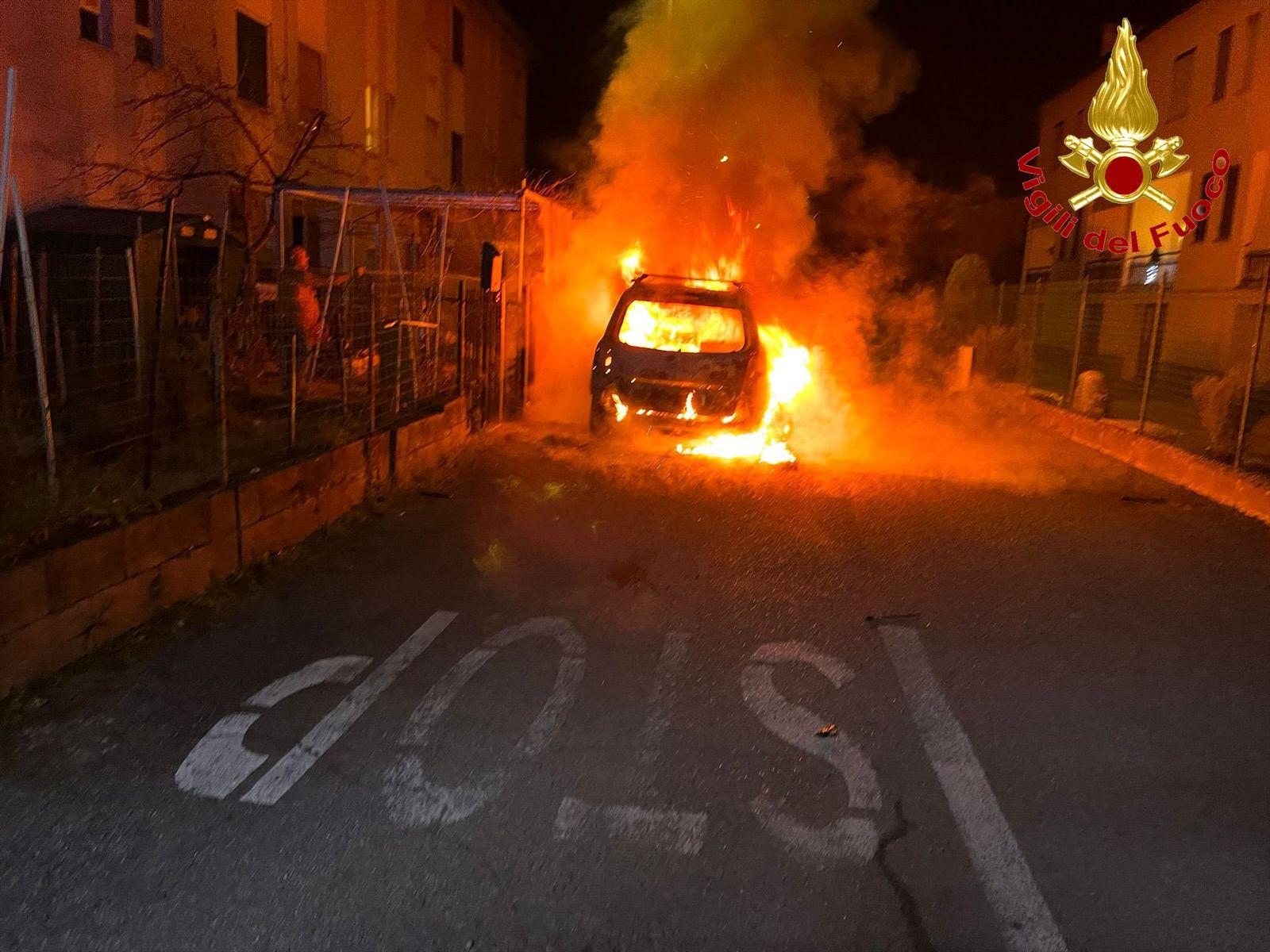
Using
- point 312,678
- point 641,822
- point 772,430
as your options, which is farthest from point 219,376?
point 772,430

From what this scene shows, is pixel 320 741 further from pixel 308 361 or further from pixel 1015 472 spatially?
pixel 1015 472

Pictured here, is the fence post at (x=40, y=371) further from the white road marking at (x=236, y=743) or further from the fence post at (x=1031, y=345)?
the fence post at (x=1031, y=345)

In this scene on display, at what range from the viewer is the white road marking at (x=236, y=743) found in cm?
367

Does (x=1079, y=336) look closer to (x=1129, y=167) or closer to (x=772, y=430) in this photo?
(x=772, y=430)

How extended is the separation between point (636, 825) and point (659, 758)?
497 mm

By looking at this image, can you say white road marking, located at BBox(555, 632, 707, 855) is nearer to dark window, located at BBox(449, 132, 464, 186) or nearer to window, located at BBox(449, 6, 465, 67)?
dark window, located at BBox(449, 132, 464, 186)

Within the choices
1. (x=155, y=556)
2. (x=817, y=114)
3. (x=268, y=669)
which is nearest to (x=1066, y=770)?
(x=268, y=669)

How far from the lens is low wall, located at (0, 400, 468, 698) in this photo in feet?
14.4

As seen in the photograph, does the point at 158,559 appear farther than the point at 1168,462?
No

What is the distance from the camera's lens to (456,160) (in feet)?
88.3

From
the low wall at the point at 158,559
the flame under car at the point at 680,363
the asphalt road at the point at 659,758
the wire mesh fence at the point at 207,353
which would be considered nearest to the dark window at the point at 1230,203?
the wire mesh fence at the point at 207,353

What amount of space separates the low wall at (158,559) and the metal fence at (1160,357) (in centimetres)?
780

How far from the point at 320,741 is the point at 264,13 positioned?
15.2 m

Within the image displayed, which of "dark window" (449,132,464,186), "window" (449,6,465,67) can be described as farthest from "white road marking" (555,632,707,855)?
"window" (449,6,465,67)
